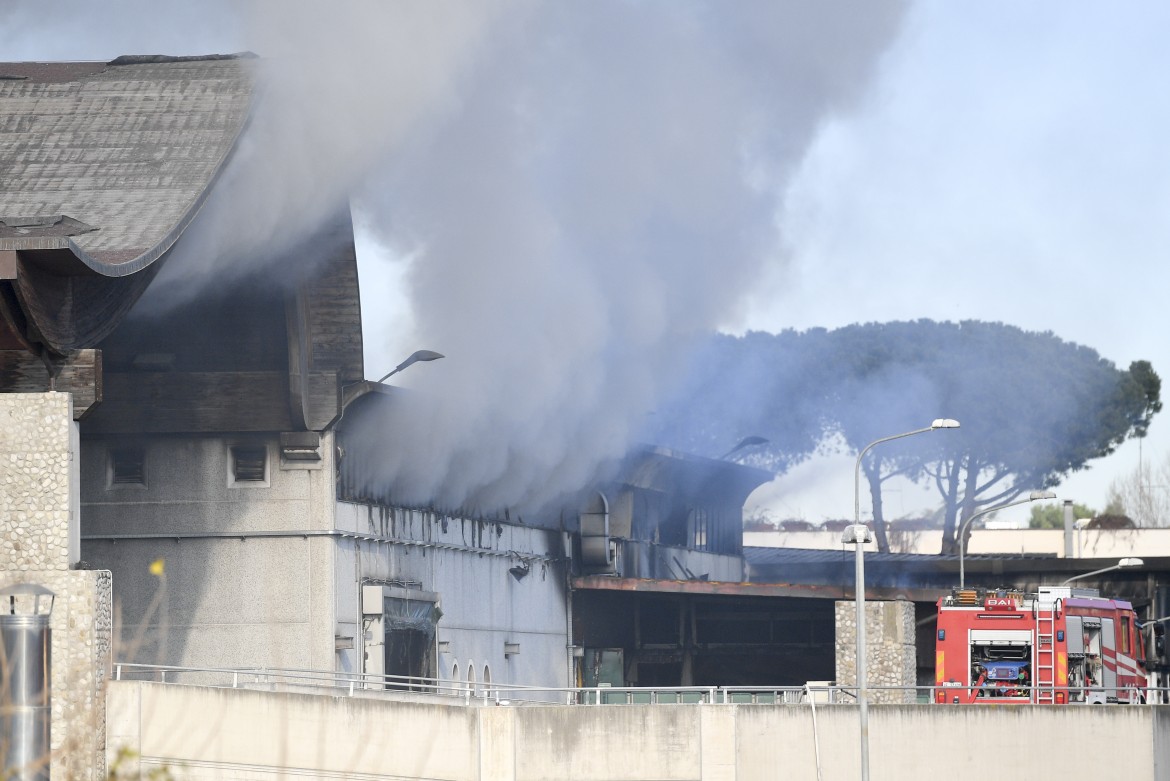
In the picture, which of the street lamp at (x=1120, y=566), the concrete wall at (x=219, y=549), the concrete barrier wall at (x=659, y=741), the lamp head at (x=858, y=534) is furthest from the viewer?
the street lamp at (x=1120, y=566)

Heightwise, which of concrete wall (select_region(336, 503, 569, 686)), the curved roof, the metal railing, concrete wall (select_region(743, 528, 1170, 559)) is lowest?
the metal railing

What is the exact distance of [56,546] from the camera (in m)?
26.9

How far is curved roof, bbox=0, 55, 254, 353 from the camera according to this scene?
2788 cm

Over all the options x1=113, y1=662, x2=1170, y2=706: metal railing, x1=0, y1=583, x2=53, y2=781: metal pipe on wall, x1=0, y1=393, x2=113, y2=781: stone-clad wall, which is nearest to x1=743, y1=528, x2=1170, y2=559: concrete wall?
x1=113, y1=662, x2=1170, y2=706: metal railing

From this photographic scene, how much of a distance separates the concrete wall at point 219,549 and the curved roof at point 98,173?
6876 mm

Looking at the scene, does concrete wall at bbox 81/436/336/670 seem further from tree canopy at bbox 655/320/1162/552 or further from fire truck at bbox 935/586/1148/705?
tree canopy at bbox 655/320/1162/552

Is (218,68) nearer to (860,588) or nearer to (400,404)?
(400,404)

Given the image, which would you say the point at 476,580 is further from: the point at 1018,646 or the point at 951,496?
the point at 951,496

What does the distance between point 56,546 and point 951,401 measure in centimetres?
6968

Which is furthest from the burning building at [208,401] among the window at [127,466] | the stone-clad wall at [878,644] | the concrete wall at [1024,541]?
the concrete wall at [1024,541]

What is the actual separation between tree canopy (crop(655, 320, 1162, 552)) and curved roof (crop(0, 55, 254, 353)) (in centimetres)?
5160

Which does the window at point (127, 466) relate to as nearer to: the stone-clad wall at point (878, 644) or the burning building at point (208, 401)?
the burning building at point (208, 401)

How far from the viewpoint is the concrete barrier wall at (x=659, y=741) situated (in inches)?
1081

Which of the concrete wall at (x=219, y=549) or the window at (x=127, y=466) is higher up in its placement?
the window at (x=127, y=466)
